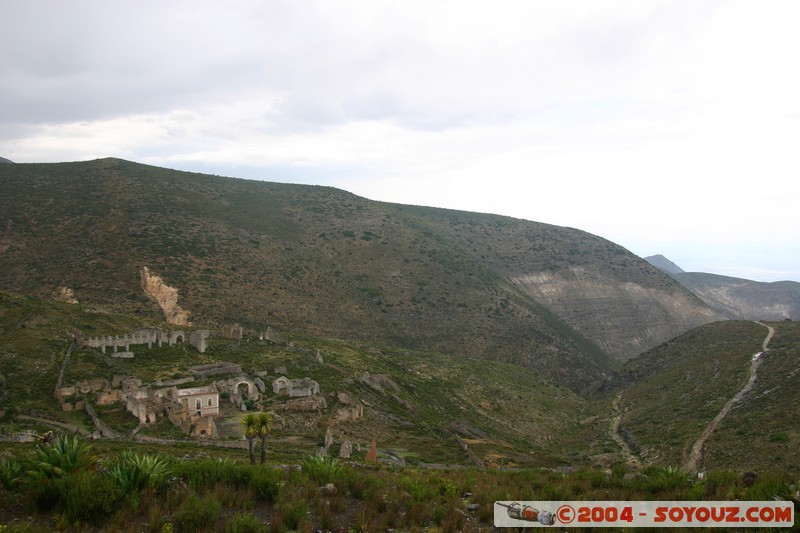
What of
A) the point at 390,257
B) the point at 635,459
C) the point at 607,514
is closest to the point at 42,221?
the point at 390,257

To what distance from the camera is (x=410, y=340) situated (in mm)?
69500

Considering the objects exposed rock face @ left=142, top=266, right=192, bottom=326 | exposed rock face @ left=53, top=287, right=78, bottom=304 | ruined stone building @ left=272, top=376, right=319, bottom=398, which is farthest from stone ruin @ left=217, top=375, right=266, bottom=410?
exposed rock face @ left=53, top=287, right=78, bottom=304

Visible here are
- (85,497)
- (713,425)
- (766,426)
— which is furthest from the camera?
(713,425)

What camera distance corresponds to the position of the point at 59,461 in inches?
347

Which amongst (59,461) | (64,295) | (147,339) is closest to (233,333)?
(147,339)

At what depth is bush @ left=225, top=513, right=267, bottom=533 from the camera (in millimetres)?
7625

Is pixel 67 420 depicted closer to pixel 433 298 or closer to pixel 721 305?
pixel 433 298

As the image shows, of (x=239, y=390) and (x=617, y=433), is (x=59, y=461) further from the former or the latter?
(x=617, y=433)

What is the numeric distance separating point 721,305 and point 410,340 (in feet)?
364

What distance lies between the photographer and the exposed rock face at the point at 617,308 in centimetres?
9369

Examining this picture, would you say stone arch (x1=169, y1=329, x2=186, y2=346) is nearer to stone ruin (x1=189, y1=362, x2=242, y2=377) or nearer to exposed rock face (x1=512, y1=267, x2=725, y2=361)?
stone ruin (x1=189, y1=362, x2=242, y2=377)

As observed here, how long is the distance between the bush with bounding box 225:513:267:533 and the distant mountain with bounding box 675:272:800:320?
14230 centimetres

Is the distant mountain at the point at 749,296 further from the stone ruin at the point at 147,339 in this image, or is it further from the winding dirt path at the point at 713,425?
the stone ruin at the point at 147,339

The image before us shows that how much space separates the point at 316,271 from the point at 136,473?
6989 centimetres
